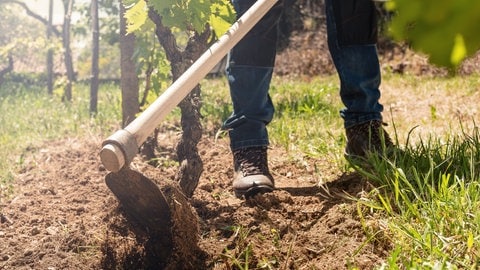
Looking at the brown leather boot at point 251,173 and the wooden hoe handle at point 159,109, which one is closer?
the wooden hoe handle at point 159,109

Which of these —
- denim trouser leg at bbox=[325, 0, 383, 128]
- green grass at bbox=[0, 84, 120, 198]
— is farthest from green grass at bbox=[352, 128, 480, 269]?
green grass at bbox=[0, 84, 120, 198]

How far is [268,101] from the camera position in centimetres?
280

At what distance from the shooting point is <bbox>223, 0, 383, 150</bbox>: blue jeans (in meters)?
2.65

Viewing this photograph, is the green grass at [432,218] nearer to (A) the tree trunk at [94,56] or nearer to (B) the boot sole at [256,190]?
(B) the boot sole at [256,190]

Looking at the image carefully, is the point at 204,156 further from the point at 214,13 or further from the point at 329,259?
the point at 329,259

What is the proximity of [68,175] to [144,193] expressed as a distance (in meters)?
1.45

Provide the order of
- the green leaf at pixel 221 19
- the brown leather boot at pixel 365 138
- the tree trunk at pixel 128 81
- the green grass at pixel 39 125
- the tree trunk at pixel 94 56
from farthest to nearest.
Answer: the tree trunk at pixel 94 56 < the green grass at pixel 39 125 < the tree trunk at pixel 128 81 < the brown leather boot at pixel 365 138 < the green leaf at pixel 221 19

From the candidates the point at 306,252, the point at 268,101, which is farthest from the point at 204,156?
the point at 306,252

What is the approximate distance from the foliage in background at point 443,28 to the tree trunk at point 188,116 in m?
1.99

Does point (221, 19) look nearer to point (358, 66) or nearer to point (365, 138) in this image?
point (358, 66)

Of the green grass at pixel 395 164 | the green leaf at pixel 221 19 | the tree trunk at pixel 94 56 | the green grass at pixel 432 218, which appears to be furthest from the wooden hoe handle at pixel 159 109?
the tree trunk at pixel 94 56

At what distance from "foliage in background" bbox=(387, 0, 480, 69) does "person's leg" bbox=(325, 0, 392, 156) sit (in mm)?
2102

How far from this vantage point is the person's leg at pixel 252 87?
2.64m

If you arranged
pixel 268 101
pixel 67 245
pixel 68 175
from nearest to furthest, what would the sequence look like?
pixel 67 245 < pixel 268 101 < pixel 68 175
